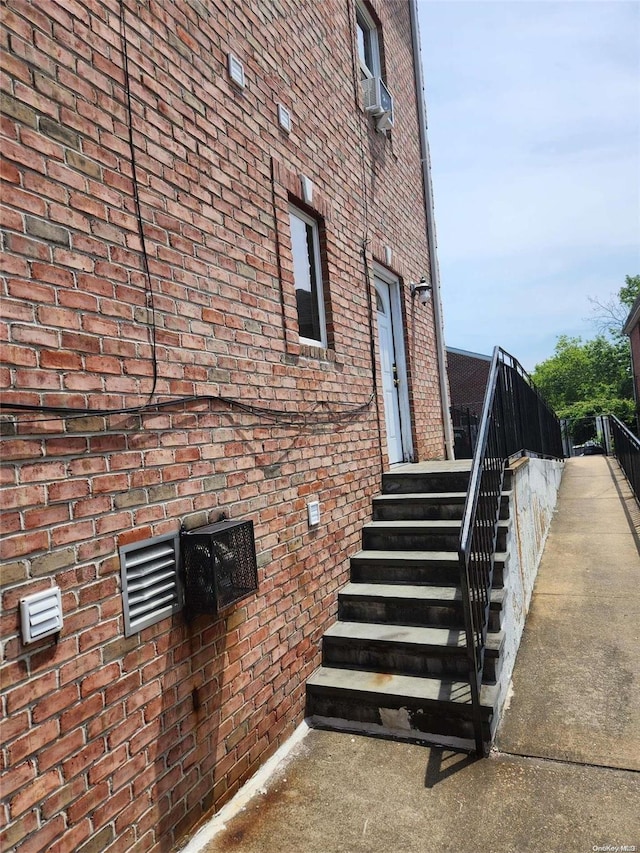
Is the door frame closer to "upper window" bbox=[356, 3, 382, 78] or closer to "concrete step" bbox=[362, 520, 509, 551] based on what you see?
"concrete step" bbox=[362, 520, 509, 551]

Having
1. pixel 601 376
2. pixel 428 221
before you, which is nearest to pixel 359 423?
pixel 428 221

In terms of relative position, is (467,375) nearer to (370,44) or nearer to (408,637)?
(370,44)

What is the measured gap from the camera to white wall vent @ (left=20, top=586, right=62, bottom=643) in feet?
5.75

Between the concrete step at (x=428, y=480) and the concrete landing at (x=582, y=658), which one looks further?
the concrete step at (x=428, y=480)

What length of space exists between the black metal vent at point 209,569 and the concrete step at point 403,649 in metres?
1.29

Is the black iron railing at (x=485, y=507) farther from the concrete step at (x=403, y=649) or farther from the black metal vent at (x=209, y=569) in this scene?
the black metal vent at (x=209, y=569)

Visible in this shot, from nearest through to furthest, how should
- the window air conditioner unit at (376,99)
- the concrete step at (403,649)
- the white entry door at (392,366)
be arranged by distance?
the concrete step at (403,649), the window air conditioner unit at (376,99), the white entry door at (392,366)

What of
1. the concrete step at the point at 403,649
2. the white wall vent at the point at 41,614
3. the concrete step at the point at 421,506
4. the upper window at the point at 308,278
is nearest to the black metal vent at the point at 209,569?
the white wall vent at the point at 41,614

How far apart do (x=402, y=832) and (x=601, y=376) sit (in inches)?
1669

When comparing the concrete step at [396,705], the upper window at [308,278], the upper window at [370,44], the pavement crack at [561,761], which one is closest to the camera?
the pavement crack at [561,761]

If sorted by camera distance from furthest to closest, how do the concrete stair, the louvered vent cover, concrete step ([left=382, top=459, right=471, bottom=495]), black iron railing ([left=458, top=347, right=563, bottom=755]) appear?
concrete step ([left=382, top=459, right=471, bottom=495]) < the concrete stair < black iron railing ([left=458, top=347, right=563, bottom=755]) < the louvered vent cover

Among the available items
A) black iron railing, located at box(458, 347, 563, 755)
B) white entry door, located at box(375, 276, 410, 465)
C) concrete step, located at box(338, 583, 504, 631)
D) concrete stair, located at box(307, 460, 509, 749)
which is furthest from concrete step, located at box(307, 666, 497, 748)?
white entry door, located at box(375, 276, 410, 465)

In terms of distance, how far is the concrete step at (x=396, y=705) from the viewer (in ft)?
9.76

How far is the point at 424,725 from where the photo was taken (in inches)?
121
